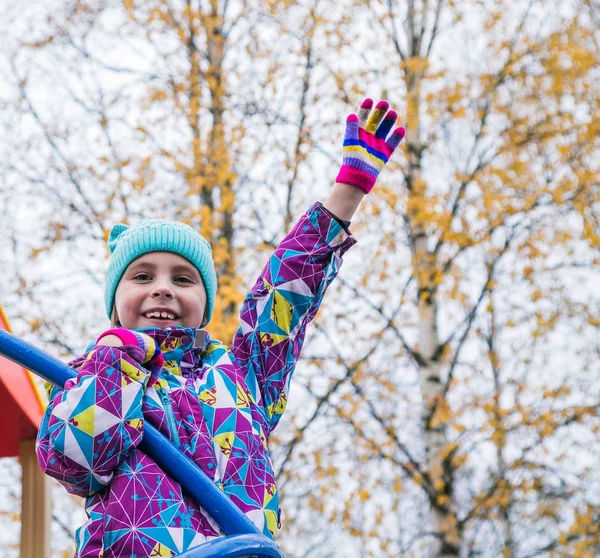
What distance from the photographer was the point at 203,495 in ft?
4.95

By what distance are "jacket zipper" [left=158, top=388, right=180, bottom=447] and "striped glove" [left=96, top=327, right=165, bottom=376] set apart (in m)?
0.04

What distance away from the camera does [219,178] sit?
247 inches

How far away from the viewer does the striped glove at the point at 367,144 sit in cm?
196

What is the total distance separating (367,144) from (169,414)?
722 mm

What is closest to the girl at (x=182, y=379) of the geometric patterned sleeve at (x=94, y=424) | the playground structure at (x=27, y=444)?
the geometric patterned sleeve at (x=94, y=424)

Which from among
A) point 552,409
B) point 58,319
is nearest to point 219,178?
point 58,319

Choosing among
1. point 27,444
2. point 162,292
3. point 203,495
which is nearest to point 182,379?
point 162,292

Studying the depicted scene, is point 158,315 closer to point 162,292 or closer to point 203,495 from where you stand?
point 162,292

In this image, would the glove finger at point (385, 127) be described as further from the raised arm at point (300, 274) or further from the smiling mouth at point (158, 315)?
the smiling mouth at point (158, 315)

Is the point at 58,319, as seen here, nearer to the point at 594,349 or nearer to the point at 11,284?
the point at 11,284

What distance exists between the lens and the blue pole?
1.50 meters

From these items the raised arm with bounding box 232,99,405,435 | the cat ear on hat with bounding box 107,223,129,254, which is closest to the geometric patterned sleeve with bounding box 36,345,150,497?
the raised arm with bounding box 232,99,405,435

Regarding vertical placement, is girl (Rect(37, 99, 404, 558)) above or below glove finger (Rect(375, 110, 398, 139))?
below

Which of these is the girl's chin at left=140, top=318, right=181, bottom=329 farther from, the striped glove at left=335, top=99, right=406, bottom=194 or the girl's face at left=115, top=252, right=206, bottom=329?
the striped glove at left=335, top=99, right=406, bottom=194
